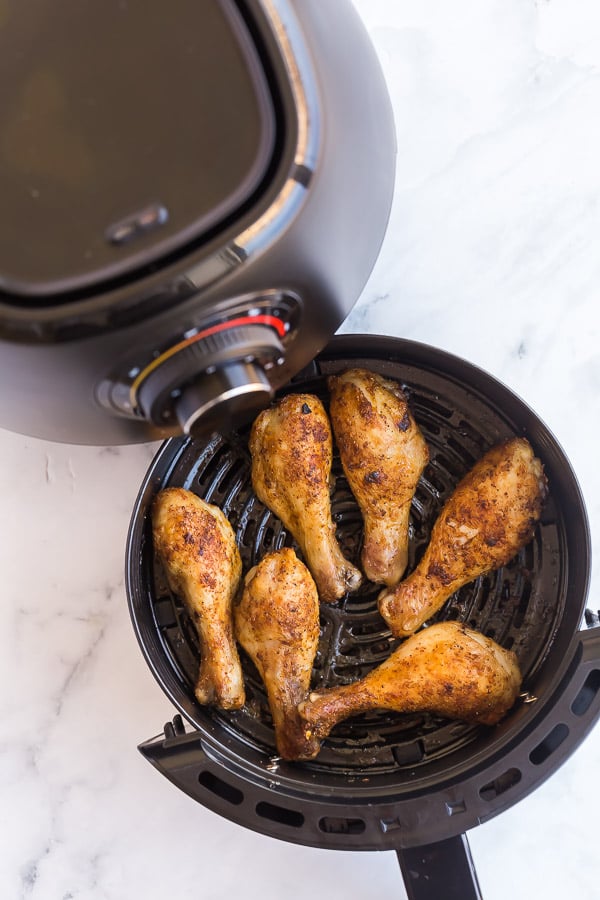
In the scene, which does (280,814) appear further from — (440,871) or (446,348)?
(446,348)

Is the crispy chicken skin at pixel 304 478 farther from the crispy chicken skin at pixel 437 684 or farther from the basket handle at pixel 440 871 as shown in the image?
the basket handle at pixel 440 871

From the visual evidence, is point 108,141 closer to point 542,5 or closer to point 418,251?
point 418,251

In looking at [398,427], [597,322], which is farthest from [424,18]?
[398,427]

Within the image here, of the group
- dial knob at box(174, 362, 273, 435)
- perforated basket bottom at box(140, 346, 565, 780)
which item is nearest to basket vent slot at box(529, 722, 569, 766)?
perforated basket bottom at box(140, 346, 565, 780)

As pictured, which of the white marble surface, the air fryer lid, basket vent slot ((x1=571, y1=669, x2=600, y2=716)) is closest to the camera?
the air fryer lid

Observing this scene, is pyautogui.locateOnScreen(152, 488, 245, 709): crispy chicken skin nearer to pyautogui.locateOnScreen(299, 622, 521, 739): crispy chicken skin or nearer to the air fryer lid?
pyautogui.locateOnScreen(299, 622, 521, 739): crispy chicken skin
